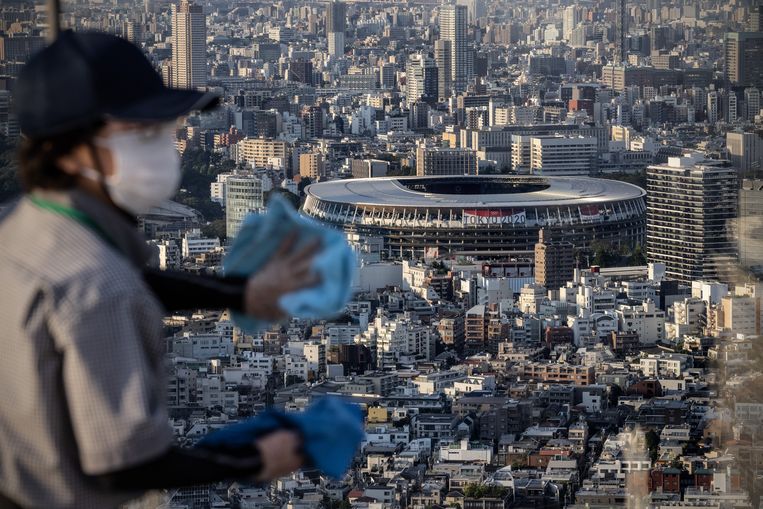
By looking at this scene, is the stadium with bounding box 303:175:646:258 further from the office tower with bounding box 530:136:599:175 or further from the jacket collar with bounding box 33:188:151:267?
the jacket collar with bounding box 33:188:151:267

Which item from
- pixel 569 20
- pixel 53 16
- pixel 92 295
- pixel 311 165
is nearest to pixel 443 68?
pixel 569 20

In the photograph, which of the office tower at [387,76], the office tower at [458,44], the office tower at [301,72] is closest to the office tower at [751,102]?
the office tower at [458,44]

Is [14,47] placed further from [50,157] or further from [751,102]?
[751,102]

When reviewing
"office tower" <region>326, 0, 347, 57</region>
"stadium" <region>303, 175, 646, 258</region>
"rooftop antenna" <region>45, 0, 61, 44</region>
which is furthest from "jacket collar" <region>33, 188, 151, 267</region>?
"office tower" <region>326, 0, 347, 57</region>

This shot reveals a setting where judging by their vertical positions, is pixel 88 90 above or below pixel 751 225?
above

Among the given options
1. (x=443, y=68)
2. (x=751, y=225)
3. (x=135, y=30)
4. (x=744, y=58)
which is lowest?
(x=443, y=68)

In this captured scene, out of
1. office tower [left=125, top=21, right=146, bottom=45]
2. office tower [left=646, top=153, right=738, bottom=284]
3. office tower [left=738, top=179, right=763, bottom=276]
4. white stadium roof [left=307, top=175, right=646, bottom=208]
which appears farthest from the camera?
white stadium roof [left=307, top=175, right=646, bottom=208]

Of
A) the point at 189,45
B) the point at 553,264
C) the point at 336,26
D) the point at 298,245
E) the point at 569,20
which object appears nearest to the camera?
the point at 298,245
